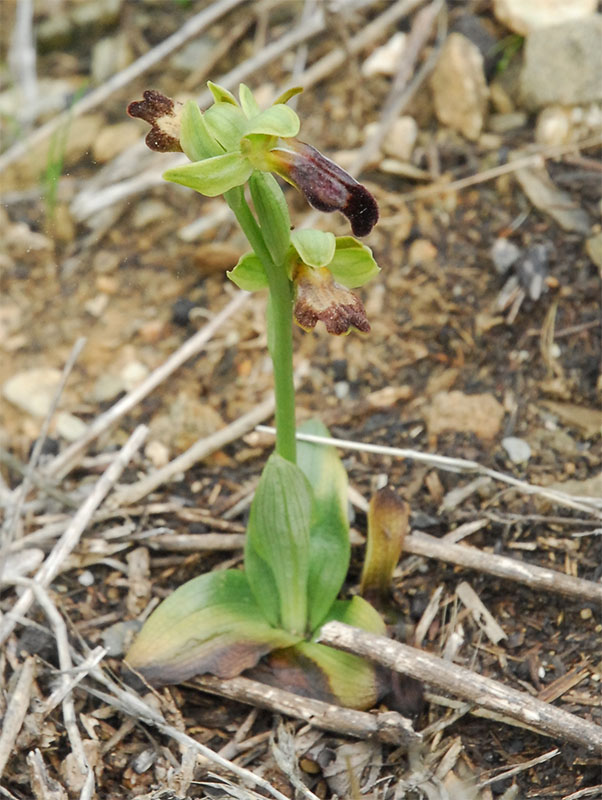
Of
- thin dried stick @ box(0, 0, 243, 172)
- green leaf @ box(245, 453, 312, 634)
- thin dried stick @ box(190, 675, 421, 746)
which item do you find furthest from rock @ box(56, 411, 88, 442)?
thin dried stick @ box(0, 0, 243, 172)

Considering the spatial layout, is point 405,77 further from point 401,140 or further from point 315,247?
point 315,247

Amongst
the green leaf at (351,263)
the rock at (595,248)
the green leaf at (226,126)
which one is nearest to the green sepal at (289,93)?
the green leaf at (226,126)

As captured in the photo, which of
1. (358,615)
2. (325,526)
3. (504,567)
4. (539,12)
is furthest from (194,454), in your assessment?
(539,12)

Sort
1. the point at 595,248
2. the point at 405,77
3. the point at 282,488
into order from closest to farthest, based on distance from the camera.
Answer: the point at 282,488, the point at 595,248, the point at 405,77

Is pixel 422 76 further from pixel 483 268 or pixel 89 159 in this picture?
pixel 89 159

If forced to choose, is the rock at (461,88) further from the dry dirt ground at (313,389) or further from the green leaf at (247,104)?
the green leaf at (247,104)

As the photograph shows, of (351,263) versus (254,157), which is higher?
(254,157)

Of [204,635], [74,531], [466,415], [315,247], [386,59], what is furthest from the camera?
[386,59]
